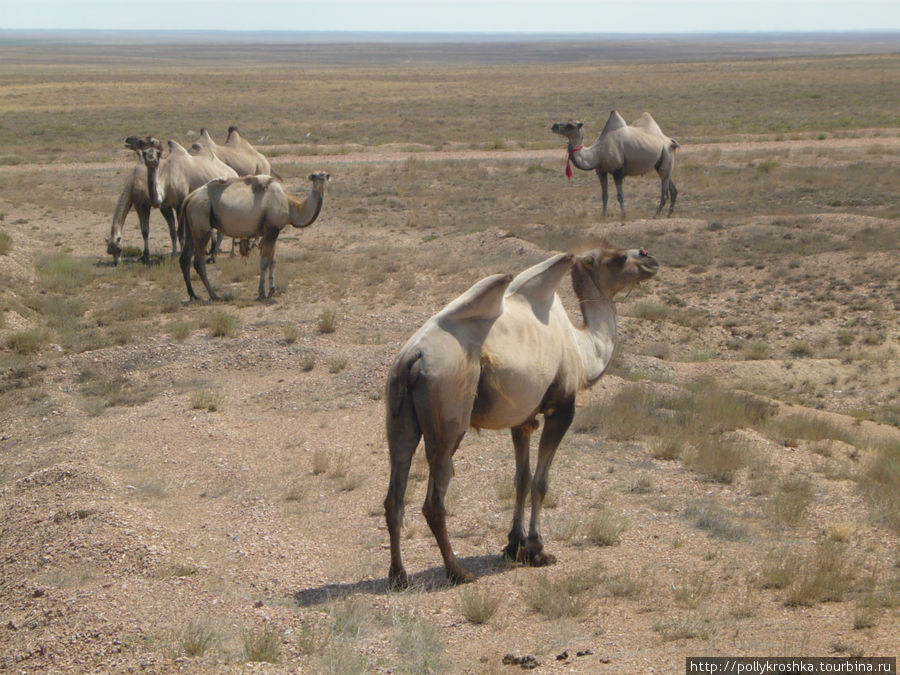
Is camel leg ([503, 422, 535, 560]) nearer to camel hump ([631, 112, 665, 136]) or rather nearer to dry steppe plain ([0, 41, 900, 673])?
dry steppe plain ([0, 41, 900, 673])

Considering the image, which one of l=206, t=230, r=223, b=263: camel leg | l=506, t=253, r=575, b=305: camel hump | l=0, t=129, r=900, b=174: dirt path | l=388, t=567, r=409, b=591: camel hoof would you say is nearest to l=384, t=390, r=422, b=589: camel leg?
l=388, t=567, r=409, b=591: camel hoof

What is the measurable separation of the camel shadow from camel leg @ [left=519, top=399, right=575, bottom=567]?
0.16m

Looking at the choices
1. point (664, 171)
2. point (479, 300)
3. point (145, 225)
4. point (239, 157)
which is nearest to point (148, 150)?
point (145, 225)

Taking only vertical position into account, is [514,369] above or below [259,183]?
below

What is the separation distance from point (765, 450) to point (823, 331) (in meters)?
6.00

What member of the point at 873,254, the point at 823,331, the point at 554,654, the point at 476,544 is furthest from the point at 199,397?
the point at 873,254

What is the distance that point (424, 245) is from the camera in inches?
813

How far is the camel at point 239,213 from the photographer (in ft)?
51.7

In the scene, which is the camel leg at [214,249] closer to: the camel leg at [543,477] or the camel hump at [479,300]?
the camel leg at [543,477]

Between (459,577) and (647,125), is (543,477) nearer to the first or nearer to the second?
(459,577)

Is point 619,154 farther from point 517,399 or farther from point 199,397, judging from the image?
point 517,399

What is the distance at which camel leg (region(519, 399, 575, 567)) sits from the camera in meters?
6.68

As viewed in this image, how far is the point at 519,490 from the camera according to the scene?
6.86 metres

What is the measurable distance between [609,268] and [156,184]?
13.3 m
